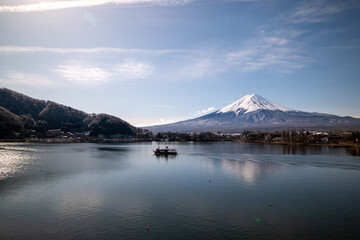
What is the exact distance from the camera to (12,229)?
13.8 meters

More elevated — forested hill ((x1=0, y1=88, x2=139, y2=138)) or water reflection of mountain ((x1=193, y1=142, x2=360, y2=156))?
forested hill ((x1=0, y1=88, x2=139, y2=138))

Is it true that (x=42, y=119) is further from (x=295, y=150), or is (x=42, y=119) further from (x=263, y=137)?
(x=295, y=150)

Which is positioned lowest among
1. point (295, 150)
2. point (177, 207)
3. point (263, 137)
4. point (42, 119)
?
point (177, 207)

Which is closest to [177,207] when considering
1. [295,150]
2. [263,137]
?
[295,150]

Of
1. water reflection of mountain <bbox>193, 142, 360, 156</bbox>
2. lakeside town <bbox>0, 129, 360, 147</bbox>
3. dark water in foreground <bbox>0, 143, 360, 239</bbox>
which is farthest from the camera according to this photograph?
lakeside town <bbox>0, 129, 360, 147</bbox>

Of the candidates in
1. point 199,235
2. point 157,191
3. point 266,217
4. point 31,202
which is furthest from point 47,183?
point 266,217

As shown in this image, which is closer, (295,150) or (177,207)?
(177,207)

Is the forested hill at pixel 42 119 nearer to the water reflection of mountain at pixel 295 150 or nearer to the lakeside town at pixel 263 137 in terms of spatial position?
the lakeside town at pixel 263 137

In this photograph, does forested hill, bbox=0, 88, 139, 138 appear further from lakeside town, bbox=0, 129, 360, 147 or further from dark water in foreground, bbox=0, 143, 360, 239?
dark water in foreground, bbox=0, 143, 360, 239

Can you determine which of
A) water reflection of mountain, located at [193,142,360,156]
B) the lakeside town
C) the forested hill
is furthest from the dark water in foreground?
the forested hill

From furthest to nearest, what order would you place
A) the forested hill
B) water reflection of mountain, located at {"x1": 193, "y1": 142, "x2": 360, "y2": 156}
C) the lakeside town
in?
1. the forested hill
2. the lakeside town
3. water reflection of mountain, located at {"x1": 193, "y1": 142, "x2": 360, "y2": 156}

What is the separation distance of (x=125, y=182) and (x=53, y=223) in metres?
12.8

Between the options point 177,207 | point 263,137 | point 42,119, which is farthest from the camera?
point 42,119

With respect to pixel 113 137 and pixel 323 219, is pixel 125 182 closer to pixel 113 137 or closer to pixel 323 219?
pixel 323 219
